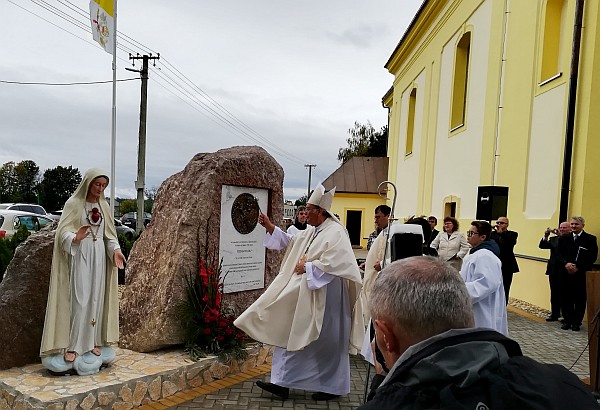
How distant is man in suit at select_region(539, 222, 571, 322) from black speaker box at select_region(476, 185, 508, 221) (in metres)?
0.86

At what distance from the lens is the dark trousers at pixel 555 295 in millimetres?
8086

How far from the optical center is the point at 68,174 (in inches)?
2143

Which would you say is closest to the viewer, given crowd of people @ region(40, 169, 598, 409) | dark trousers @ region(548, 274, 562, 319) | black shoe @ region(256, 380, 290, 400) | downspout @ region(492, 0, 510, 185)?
crowd of people @ region(40, 169, 598, 409)

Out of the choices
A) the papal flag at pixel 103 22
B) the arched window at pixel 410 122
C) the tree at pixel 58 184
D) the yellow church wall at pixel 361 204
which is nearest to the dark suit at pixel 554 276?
the papal flag at pixel 103 22

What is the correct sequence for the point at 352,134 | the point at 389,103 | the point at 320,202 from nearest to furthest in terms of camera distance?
1. the point at 320,202
2. the point at 389,103
3. the point at 352,134

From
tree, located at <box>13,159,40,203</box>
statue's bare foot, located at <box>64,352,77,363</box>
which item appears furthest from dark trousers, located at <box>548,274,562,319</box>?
tree, located at <box>13,159,40,203</box>

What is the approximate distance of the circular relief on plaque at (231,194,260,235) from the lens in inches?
217

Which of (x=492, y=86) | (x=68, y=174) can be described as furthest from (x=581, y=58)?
(x=68, y=174)

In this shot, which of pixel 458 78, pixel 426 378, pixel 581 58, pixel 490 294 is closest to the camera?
pixel 426 378

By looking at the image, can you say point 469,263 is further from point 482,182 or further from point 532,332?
point 482,182

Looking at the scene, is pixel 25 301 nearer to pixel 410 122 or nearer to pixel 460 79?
pixel 460 79

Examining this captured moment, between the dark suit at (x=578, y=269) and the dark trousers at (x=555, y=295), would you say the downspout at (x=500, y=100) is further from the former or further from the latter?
the dark suit at (x=578, y=269)

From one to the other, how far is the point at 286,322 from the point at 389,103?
2628 centimetres

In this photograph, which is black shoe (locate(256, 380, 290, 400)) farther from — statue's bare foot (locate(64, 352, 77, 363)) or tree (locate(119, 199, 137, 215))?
tree (locate(119, 199, 137, 215))
